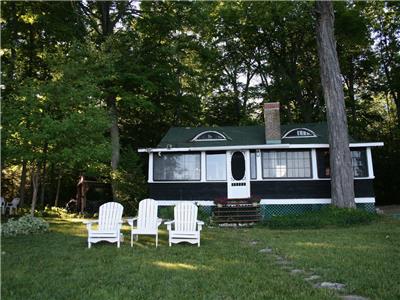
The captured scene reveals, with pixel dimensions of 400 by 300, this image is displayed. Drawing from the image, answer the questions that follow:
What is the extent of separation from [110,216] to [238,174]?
751cm

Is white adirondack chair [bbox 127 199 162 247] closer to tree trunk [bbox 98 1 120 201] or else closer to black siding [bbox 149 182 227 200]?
black siding [bbox 149 182 227 200]

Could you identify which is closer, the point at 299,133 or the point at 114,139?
the point at 299,133

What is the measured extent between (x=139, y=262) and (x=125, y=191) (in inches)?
421

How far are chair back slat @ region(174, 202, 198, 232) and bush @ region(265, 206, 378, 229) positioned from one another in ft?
13.5

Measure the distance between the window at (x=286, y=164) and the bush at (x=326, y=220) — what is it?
9.06 ft

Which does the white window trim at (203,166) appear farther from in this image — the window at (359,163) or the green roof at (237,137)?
the window at (359,163)

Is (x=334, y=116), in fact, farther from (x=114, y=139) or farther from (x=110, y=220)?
(x=114, y=139)

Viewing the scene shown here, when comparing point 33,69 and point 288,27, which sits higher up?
point 288,27

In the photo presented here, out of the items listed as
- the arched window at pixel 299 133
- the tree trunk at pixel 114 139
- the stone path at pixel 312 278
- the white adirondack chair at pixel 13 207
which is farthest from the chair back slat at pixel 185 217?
the white adirondack chair at pixel 13 207

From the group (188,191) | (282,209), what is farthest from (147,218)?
(282,209)

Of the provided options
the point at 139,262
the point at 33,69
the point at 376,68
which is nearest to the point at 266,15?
the point at 376,68

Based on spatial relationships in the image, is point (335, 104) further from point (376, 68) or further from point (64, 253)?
point (376, 68)

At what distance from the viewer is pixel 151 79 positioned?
20.2m

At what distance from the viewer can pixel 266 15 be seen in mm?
23391
